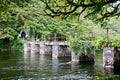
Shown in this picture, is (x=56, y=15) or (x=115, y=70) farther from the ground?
(x=56, y=15)

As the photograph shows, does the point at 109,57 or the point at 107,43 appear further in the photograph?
the point at 107,43

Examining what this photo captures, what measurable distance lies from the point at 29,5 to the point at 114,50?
79.1 ft

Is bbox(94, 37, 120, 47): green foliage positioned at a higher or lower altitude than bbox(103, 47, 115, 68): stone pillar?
higher

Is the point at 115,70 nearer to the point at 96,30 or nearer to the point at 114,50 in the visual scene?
the point at 114,50

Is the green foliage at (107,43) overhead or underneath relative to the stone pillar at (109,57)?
overhead

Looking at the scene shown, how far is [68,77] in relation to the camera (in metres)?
24.0

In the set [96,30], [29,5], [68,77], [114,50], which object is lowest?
[68,77]

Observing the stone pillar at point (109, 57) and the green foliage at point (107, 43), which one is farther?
the stone pillar at point (109, 57)

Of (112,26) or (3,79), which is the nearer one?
(3,79)

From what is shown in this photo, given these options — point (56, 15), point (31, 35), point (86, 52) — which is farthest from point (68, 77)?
point (31, 35)

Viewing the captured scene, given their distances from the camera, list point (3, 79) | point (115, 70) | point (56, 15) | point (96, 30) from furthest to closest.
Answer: point (96, 30), point (115, 70), point (3, 79), point (56, 15)

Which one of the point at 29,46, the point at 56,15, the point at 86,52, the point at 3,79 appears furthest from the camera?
the point at 29,46

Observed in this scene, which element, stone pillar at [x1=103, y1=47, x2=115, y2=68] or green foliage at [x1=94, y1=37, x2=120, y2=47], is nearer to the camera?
green foliage at [x1=94, y1=37, x2=120, y2=47]

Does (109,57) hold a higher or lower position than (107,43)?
lower
